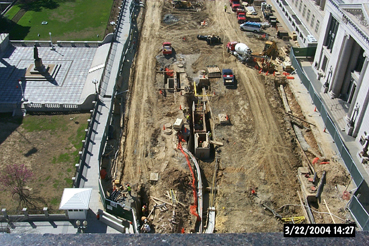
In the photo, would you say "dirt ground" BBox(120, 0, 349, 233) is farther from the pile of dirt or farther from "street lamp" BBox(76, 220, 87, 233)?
the pile of dirt

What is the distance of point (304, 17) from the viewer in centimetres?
6022

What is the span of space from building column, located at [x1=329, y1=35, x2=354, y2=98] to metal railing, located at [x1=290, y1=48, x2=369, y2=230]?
6.51ft

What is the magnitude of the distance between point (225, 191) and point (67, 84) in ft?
85.0

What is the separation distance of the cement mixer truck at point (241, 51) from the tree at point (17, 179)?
33.3m

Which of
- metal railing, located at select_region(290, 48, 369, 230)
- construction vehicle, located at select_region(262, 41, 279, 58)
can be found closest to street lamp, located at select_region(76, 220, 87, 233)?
metal railing, located at select_region(290, 48, 369, 230)

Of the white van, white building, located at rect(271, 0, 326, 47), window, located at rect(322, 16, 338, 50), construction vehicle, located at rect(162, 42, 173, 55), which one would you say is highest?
window, located at rect(322, 16, 338, 50)

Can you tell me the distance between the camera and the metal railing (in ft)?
98.0

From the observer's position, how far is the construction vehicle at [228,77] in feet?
158

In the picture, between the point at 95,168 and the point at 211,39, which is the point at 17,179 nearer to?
the point at 95,168

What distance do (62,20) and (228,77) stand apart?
3340 centimetres

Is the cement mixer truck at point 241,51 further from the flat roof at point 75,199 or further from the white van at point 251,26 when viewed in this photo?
the flat roof at point 75,199

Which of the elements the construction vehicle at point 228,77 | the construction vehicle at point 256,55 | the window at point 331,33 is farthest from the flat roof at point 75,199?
the window at point 331,33

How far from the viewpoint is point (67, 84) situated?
153ft

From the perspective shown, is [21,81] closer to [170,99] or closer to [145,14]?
[170,99]
